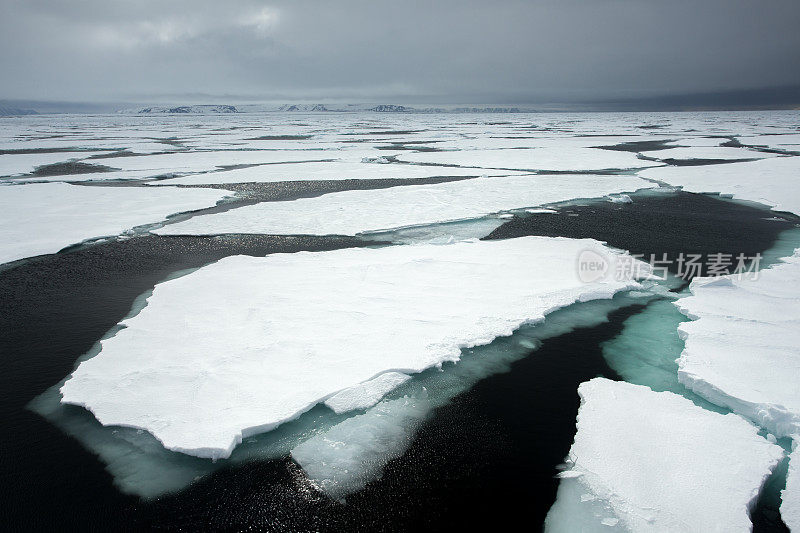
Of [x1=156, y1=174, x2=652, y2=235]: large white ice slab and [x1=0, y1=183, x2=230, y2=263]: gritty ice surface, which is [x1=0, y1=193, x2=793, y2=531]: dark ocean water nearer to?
[x1=0, y1=183, x2=230, y2=263]: gritty ice surface

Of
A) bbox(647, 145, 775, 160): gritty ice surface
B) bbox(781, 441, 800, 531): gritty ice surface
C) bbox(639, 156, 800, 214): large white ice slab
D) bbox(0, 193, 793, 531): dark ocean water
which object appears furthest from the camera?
bbox(647, 145, 775, 160): gritty ice surface

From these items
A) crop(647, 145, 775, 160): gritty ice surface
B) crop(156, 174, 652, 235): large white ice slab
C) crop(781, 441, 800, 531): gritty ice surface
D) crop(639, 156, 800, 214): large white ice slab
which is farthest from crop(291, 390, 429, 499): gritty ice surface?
crop(647, 145, 775, 160): gritty ice surface

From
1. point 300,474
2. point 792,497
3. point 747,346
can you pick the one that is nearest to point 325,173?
point 747,346

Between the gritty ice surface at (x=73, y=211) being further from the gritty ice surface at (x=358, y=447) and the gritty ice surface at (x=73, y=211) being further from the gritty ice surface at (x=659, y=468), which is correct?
the gritty ice surface at (x=659, y=468)

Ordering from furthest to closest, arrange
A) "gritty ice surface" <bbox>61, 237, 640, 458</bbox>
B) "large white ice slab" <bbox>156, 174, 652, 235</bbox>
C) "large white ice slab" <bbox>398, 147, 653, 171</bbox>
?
"large white ice slab" <bbox>398, 147, 653, 171</bbox>
"large white ice slab" <bbox>156, 174, 652, 235</bbox>
"gritty ice surface" <bbox>61, 237, 640, 458</bbox>

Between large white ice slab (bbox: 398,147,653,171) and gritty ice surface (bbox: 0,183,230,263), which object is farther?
large white ice slab (bbox: 398,147,653,171)

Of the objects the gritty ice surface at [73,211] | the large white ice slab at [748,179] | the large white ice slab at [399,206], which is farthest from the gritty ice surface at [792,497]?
the gritty ice surface at [73,211]
